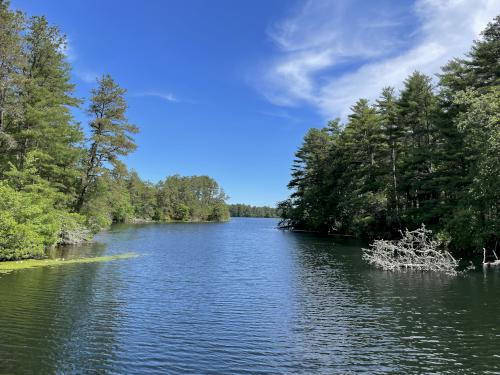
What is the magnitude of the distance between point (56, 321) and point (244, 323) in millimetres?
6458

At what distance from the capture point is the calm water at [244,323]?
10414 millimetres

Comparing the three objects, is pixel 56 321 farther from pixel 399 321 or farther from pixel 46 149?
pixel 46 149

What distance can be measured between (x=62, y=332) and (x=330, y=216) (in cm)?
6169

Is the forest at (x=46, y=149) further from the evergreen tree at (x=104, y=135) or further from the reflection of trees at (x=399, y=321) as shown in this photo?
the reflection of trees at (x=399, y=321)

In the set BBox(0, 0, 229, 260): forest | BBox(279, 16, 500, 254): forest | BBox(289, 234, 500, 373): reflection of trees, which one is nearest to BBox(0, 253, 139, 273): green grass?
BBox(0, 0, 229, 260): forest

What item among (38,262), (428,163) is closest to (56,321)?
(38,262)

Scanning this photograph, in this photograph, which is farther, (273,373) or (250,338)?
(250,338)

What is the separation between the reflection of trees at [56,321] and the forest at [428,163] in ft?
87.2

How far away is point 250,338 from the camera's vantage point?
12.6 meters

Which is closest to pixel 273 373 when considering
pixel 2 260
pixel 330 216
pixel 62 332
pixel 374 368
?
pixel 374 368

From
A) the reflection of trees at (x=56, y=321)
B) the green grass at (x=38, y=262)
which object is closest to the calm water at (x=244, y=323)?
the reflection of trees at (x=56, y=321)

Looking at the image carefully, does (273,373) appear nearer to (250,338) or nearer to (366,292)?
(250,338)

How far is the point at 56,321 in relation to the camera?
44.3 ft

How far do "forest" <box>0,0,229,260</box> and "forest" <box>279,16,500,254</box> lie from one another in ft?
99.7
